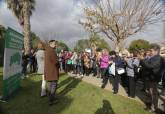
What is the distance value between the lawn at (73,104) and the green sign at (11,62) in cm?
36

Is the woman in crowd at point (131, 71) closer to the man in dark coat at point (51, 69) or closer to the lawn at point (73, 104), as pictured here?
the lawn at point (73, 104)

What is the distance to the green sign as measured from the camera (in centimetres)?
1058

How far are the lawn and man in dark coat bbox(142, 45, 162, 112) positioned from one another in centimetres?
59

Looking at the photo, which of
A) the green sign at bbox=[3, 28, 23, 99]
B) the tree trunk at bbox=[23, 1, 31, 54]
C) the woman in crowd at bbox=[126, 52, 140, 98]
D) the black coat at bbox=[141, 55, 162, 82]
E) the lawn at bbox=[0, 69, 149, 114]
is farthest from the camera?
the tree trunk at bbox=[23, 1, 31, 54]

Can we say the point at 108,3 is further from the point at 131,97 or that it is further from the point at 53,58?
the point at 53,58

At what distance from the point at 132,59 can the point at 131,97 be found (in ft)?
4.92

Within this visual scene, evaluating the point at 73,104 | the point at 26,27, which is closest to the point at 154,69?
the point at 73,104

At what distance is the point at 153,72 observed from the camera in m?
9.99

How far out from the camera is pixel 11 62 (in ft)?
37.7

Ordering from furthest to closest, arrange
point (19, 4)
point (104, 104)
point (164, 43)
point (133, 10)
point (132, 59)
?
point (19, 4) → point (133, 10) → point (164, 43) → point (132, 59) → point (104, 104)

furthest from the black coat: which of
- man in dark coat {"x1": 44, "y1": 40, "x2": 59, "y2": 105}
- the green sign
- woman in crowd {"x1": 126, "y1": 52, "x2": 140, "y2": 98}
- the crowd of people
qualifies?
the green sign

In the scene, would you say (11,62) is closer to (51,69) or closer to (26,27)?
(51,69)

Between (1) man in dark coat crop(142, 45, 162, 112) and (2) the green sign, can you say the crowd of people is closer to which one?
(1) man in dark coat crop(142, 45, 162, 112)

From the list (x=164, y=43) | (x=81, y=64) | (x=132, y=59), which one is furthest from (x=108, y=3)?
(x=132, y=59)
